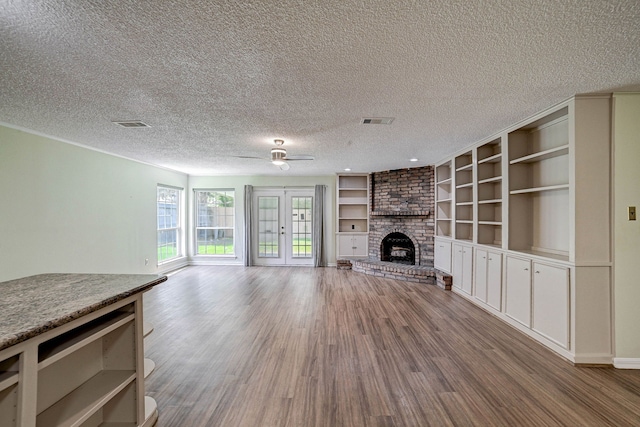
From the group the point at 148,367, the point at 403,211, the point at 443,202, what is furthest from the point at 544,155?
the point at 148,367

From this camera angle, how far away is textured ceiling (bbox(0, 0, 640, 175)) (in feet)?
4.95

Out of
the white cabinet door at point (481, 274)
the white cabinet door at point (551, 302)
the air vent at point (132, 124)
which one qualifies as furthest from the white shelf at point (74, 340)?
the white cabinet door at point (481, 274)

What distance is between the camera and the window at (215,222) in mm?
7973

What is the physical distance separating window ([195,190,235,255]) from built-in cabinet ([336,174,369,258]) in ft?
10.1

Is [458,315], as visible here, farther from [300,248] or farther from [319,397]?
[300,248]

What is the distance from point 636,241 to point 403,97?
2.59 m

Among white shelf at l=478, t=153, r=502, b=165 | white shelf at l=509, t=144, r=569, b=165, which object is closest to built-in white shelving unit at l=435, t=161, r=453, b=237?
white shelf at l=478, t=153, r=502, b=165

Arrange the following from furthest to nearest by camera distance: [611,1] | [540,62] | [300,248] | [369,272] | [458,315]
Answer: [300,248] < [369,272] < [458,315] < [540,62] < [611,1]

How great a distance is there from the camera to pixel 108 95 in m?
2.53

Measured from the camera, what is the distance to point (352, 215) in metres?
7.79

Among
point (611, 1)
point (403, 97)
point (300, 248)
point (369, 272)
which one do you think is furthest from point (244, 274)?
point (611, 1)

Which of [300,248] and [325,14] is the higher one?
[325,14]

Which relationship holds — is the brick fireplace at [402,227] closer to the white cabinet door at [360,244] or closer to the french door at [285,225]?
the white cabinet door at [360,244]

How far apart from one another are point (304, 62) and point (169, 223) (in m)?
6.61
